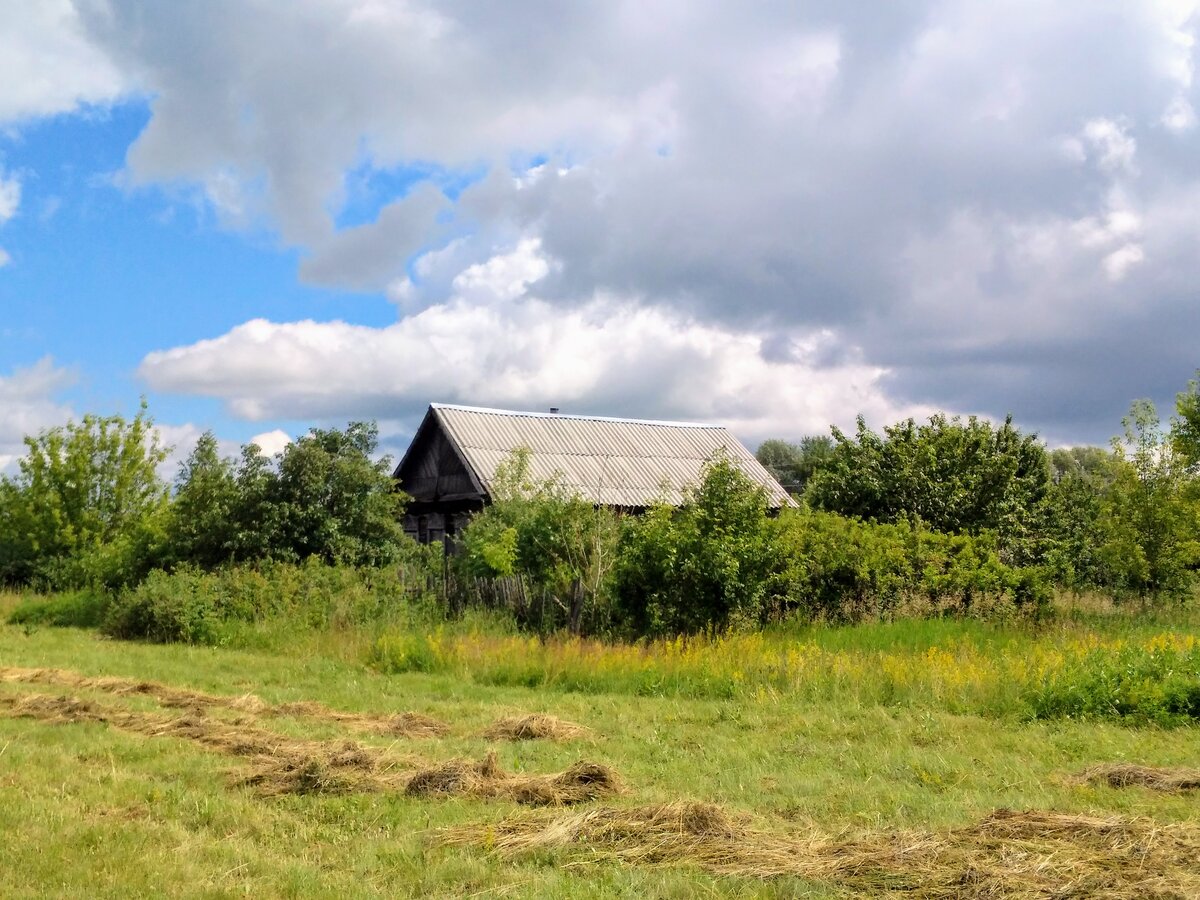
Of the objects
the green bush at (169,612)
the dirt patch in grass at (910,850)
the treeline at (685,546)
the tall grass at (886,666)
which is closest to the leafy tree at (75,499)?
the treeline at (685,546)

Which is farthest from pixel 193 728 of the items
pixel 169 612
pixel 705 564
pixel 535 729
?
pixel 169 612

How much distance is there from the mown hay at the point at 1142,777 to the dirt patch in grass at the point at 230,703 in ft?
19.8

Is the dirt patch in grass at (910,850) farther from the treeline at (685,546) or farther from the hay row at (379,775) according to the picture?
the treeline at (685,546)

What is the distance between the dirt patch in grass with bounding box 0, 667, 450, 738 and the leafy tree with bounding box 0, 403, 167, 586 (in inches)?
738

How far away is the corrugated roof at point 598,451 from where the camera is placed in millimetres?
32253

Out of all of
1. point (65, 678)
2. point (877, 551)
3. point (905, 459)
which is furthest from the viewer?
point (905, 459)

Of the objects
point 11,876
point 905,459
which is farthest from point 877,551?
point 11,876

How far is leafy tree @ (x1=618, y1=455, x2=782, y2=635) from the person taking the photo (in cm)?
1766

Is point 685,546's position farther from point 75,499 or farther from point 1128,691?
point 75,499

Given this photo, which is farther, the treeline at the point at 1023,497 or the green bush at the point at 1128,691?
the treeline at the point at 1023,497

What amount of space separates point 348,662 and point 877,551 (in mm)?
9489

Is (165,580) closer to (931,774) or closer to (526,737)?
(526,737)

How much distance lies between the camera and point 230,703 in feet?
40.4

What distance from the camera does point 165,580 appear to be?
2155 cm
